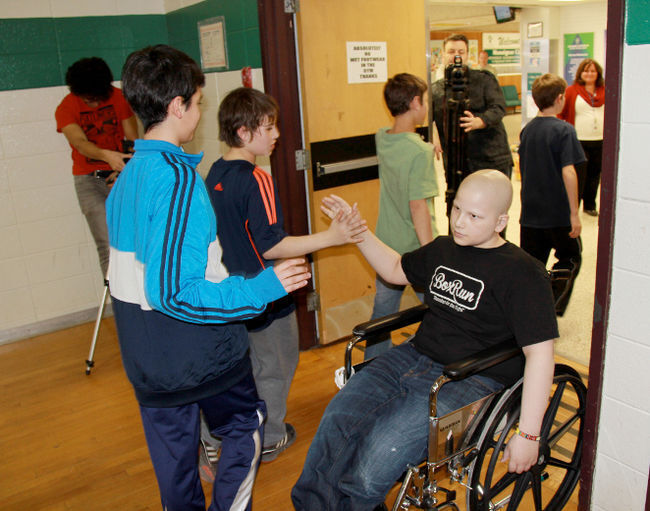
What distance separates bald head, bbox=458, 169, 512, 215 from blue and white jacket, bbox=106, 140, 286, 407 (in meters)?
0.66

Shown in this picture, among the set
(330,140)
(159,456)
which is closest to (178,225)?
(159,456)

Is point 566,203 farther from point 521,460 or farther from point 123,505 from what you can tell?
point 123,505

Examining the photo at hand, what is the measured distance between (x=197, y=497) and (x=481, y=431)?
824mm

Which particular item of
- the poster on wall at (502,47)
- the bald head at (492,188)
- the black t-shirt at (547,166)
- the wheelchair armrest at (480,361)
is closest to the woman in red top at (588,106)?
the black t-shirt at (547,166)

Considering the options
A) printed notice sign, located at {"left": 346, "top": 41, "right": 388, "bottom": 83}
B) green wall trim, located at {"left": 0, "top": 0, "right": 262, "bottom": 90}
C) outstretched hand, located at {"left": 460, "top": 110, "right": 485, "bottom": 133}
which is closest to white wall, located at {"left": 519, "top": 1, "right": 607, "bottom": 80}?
outstretched hand, located at {"left": 460, "top": 110, "right": 485, "bottom": 133}

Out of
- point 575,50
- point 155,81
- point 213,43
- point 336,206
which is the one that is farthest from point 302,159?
point 575,50

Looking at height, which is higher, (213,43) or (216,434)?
(213,43)

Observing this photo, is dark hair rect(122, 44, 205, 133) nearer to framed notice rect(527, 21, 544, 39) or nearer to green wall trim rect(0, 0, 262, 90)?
green wall trim rect(0, 0, 262, 90)

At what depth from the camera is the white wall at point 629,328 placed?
1.49 m

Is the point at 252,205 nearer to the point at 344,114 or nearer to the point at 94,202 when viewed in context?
the point at 344,114

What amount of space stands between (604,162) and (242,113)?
1193 millimetres

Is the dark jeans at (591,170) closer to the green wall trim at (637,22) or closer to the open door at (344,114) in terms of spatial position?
the open door at (344,114)

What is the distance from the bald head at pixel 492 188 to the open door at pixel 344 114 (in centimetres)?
164

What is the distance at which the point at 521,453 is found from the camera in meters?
1.63
